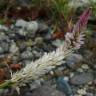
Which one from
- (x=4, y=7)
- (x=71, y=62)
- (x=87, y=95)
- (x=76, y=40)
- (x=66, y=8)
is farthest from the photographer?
(x=4, y=7)

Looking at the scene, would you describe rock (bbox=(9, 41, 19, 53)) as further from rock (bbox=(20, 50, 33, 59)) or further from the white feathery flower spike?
the white feathery flower spike

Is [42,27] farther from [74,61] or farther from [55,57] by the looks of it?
[55,57]

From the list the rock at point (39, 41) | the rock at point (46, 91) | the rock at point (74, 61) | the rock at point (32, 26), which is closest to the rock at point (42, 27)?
the rock at point (32, 26)

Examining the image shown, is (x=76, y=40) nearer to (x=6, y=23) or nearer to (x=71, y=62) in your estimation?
(x=71, y=62)

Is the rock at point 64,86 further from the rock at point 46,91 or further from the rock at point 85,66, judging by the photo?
the rock at point 85,66

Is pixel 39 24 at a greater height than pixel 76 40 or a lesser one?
lesser

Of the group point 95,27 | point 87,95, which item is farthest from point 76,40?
point 95,27
